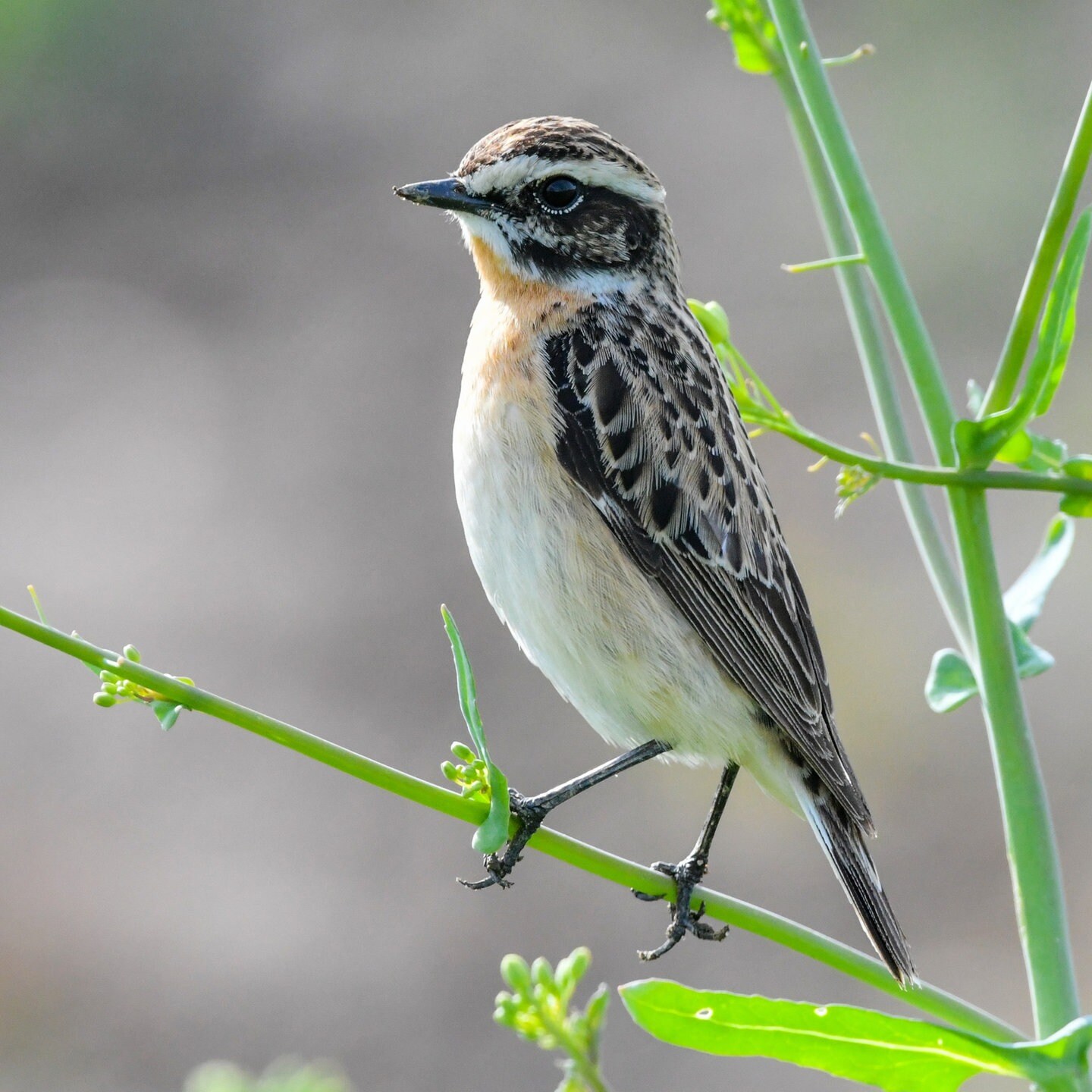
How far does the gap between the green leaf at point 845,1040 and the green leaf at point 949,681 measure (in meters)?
0.74

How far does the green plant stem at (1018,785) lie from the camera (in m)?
2.29

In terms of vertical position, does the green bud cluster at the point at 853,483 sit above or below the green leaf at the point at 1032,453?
below

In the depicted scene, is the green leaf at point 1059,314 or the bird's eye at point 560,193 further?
the bird's eye at point 560,193

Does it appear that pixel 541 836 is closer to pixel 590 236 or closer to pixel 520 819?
pixel 520 819

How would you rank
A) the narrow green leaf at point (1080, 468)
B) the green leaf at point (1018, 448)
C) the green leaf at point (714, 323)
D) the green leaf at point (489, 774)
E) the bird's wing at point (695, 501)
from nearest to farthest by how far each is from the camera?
the green leaf at point (489, 774) < the narrow green leaf at point (1080, 468) < the green leaf at point (1018, 448) < the green leaf at point (714, 323) < the bird's wing at point (695, 501)

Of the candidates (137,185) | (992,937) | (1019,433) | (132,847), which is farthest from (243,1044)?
(137,185)

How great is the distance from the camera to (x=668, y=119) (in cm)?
1187

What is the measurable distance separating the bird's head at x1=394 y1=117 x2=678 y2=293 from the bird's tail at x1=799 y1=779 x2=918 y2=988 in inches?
64.2

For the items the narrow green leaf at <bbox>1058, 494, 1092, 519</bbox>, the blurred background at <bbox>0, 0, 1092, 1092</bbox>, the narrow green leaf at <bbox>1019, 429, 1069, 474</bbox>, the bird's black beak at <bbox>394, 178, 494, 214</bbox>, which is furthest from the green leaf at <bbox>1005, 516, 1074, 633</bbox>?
the blurred background at <bbox>0, 0, 1092, 1092</bbox>

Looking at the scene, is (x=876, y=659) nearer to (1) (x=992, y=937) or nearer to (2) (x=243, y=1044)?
(1) (x=992, y=937)

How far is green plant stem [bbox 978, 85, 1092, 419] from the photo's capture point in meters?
2.30

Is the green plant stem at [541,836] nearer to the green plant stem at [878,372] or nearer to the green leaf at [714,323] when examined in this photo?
the green plant stem at [878,372]

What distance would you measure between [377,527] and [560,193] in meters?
5.64

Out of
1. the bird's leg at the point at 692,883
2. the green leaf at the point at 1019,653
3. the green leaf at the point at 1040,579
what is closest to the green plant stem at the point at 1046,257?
the green leaf at the point at 1019,653
